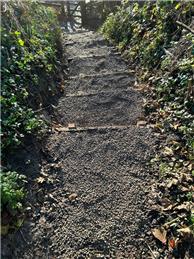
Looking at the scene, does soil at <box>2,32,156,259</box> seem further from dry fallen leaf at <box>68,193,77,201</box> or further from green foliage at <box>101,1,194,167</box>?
green foliage at <box>101,1,194,167</box>

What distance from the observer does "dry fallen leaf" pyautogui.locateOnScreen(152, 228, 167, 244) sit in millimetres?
2247

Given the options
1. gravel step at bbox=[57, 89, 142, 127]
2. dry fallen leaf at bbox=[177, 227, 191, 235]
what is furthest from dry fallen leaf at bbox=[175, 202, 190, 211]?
gravel step at bbox=[57, 89, 142, 127]

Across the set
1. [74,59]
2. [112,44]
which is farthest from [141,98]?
[112,44]

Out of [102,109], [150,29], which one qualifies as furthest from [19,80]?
[150,29]

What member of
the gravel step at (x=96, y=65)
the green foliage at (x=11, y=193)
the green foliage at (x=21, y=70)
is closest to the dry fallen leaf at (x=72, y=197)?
the green foliage at (x=11, y=193)

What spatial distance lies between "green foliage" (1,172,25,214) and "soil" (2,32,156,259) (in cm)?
16

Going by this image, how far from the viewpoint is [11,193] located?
2182 mm

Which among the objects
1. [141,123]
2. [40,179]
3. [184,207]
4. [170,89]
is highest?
[170,89]

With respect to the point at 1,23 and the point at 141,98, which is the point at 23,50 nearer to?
the point at 1,23

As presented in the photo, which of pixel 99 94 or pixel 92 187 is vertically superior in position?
pixel 99 94

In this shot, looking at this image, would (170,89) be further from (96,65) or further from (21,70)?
(96,65)

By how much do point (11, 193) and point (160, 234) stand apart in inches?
46.7

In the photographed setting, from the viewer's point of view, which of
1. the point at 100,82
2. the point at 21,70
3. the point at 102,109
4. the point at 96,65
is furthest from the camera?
the point at 96,65

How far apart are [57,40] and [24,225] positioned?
15.6 feet
